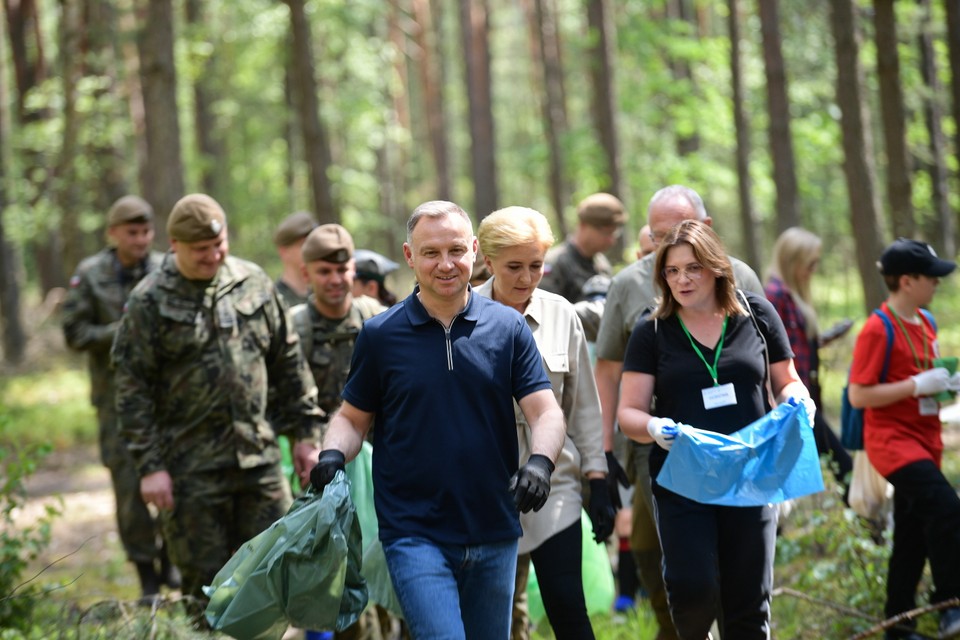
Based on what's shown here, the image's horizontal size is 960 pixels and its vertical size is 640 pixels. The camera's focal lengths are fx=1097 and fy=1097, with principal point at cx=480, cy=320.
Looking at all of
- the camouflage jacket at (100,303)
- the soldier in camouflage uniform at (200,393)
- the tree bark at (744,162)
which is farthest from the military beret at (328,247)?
the tree bark at (744,162)

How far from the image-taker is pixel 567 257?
8.11 metres

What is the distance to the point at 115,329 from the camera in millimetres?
7863

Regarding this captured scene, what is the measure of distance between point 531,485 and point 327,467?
0.76 metres

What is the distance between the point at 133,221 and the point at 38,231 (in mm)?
20413

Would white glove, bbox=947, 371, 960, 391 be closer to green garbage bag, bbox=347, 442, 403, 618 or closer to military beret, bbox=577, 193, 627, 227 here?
military beret, bbox=577, 193, 627, 227

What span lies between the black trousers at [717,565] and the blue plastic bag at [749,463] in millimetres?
118

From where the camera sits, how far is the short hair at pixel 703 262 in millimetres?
4551

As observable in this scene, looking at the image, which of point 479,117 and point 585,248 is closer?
point 585,248

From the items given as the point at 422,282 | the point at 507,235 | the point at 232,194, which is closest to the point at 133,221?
the point at 507,235

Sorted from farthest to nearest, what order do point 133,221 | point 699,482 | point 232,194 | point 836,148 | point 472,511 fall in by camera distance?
point 232,194
point 836,148
point 133,221
point 699,482
point 472,511

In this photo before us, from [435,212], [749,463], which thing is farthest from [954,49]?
[435,212]

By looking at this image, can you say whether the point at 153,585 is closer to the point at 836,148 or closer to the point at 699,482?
the point at 699,482

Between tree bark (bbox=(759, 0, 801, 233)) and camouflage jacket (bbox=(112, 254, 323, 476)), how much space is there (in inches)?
475

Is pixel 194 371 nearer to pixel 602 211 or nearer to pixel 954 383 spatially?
pixel 602 211
